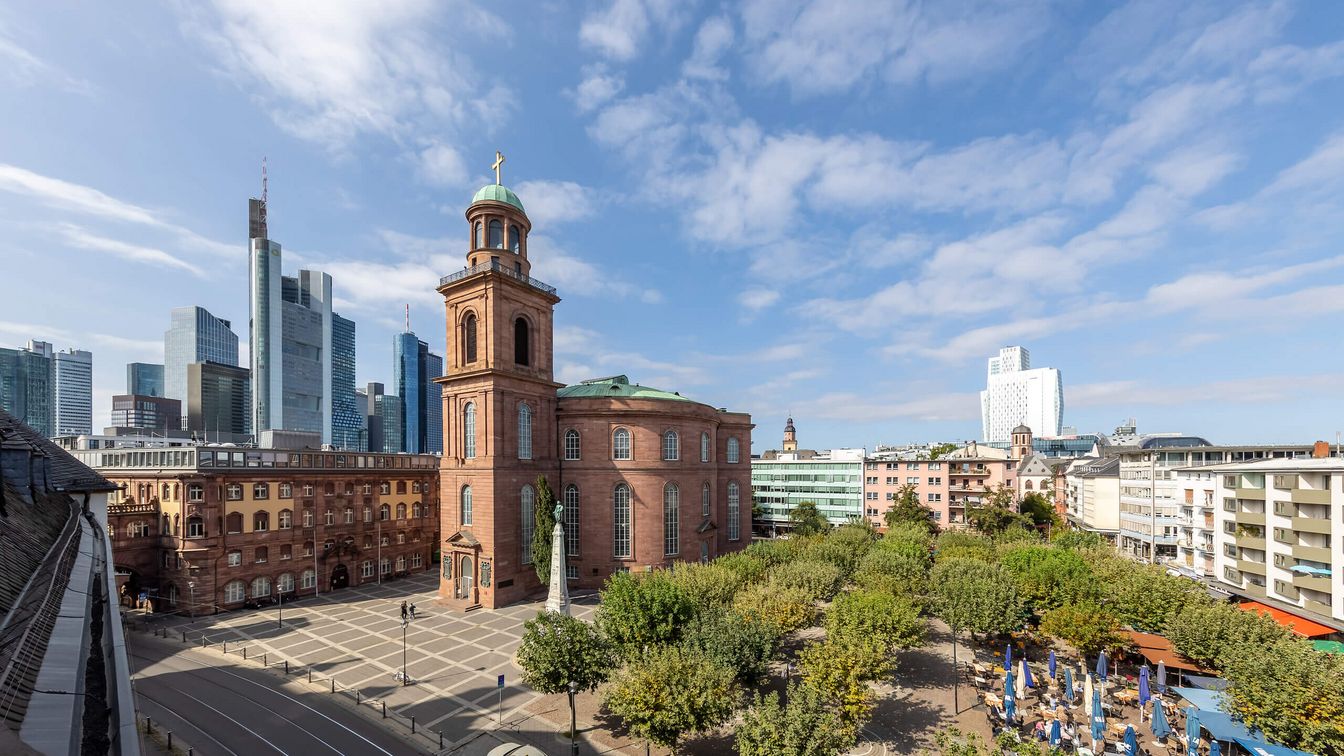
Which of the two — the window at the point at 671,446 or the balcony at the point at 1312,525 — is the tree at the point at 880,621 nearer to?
the window at the point at 671,446

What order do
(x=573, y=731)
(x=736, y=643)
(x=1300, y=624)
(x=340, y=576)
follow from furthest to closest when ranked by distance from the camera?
(x=340, y=576) < (x=1300, y=624) < (x=736, y=643) < (x=573, y=731)

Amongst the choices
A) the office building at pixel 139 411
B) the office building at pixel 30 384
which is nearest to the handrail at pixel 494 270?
the office building at pixel 139 411

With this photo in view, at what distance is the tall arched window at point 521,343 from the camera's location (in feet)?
169

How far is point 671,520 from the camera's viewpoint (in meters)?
55.3

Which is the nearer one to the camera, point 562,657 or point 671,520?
point 562,657

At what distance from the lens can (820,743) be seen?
20062 millimetres

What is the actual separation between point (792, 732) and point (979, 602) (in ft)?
70.7

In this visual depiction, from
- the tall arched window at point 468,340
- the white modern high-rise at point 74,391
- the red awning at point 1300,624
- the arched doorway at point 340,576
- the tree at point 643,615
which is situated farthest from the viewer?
the white modern high-rise at point 74,391

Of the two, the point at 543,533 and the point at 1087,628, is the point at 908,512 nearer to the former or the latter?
the point at 1087,628

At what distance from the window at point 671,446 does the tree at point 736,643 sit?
2820 cm

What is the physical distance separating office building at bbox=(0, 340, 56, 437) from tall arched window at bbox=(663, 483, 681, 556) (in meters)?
204

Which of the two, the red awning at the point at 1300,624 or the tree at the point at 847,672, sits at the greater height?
the tree at the point at 847,672

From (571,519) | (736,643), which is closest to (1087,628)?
(736,643)

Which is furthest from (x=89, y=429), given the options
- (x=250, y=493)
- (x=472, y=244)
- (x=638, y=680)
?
(x=638, y=680)
